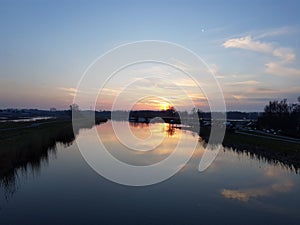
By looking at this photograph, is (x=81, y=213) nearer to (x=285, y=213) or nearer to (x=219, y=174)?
(x=285, y=213)

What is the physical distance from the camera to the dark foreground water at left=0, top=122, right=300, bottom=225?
12047 mm

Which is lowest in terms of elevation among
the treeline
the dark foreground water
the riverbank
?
the dark foreground water

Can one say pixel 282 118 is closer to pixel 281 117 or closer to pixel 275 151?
pixel 281 117

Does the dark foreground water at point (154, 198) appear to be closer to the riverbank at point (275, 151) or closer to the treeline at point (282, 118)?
the riverbank at point (275, 151)

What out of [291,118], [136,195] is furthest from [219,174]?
[291,118]

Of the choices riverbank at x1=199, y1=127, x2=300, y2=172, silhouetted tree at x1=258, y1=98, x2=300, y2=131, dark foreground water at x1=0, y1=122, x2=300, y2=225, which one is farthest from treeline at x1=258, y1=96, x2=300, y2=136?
dark foreground water at x1=0, y1=122, x2=300, y2=225

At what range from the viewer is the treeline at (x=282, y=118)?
5054 cm

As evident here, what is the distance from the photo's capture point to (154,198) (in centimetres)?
1472

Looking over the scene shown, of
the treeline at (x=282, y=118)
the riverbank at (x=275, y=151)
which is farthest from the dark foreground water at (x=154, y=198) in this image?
the treeline at (x=282, y=118)

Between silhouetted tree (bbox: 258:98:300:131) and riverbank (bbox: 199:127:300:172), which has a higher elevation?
silhouetted tree (bbox: 258:98:300:131)

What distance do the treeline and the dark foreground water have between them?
30635mm

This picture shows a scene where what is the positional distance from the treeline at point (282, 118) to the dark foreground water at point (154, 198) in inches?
1206

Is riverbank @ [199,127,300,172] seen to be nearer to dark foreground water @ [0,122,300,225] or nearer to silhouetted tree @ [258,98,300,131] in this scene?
dark foreground water @ [0,122,300,225]

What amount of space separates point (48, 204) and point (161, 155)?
623 inches
